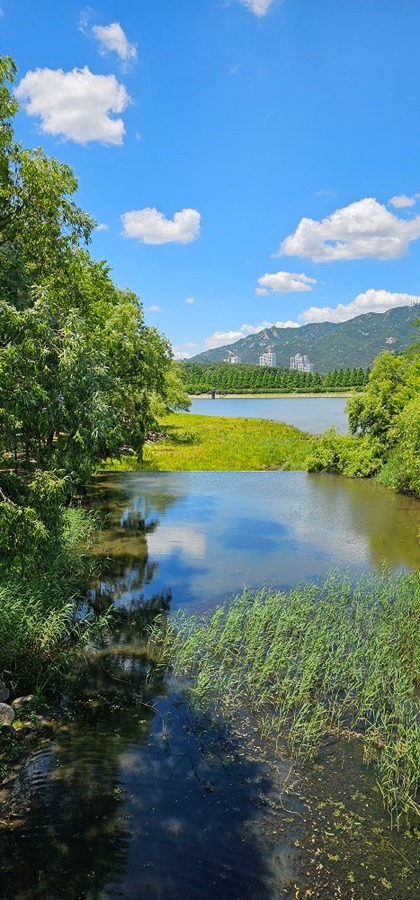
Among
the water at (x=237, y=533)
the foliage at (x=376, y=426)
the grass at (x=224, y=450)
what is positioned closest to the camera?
the water at (x=237, y=533)

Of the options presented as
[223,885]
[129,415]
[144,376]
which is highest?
[144,376]

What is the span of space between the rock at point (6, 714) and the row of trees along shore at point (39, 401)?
4.60 ft

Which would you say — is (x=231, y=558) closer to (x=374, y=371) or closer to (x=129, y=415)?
(x=129, y=415)

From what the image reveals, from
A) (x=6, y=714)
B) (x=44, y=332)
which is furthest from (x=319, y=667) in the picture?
(x=44, y=332)

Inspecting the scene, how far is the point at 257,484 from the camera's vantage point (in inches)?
1631

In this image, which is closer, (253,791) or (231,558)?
(253,791)

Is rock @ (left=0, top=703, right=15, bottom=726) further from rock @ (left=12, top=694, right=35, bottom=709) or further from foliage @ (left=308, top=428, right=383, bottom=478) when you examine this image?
foliage @ (left=308, top=428, right=383, bottom=478)

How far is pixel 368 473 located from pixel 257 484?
10.4 metres

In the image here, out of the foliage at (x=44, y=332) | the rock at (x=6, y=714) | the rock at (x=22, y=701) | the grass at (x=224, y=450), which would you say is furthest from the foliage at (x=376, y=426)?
the rock at (x=6, y=714)

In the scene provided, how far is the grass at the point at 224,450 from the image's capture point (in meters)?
49.0

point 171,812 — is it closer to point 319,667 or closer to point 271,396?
point 319,667

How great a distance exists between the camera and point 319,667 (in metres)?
13.9

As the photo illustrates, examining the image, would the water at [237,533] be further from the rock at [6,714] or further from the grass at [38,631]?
the rock at [6,714]

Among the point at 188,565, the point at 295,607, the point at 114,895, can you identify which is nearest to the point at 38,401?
the point at 114,895
